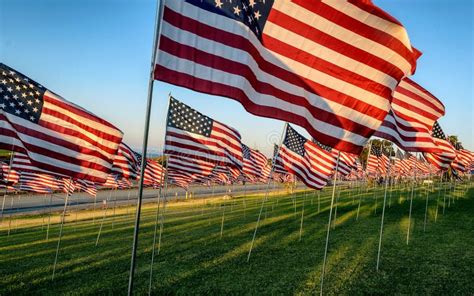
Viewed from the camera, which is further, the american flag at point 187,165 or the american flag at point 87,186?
the american flag at point 87,186

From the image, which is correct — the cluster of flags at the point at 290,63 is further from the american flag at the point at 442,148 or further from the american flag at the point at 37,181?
the american flag at the point at 37,181

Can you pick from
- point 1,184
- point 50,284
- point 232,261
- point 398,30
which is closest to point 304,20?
point 398,30

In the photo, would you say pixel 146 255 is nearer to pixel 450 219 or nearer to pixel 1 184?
pixel 1 184

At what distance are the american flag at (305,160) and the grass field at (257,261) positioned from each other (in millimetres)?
2910

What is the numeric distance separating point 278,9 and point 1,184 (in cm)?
2193

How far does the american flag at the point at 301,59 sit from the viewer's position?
5348 mm

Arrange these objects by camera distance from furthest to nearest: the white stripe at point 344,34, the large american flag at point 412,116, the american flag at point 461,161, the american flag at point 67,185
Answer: the american flag at point 461,161 < the american flag at point 67,185 < the large american flag at point 412,116 < the white stripe at point 344,34

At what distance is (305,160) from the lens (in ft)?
53.7

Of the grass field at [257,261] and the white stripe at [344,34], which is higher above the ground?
the white stripe at [344,34]

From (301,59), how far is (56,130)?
7.30 metres

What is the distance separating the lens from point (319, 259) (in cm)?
1262

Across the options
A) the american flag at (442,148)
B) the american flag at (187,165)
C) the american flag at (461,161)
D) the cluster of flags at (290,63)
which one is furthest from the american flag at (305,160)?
the american flag at (461,161)

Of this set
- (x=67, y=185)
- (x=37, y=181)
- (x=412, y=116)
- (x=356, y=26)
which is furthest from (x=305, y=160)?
(x=37, y=181)

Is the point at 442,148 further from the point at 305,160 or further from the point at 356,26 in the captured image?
the point at 356,26
